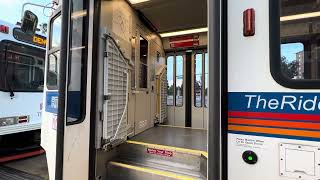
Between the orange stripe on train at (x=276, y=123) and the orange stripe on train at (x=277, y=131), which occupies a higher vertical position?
the orange stripe on train at (x=276, y=123)

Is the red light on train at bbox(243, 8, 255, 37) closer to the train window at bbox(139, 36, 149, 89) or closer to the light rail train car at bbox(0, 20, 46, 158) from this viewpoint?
the train window at bbox(139, 36, 149, 89)

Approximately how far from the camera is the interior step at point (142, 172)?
7.87ft

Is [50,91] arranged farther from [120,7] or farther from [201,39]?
[201,39]

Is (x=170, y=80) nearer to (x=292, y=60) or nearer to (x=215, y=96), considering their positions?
(x=215, y=96)

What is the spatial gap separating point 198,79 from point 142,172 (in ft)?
9.32

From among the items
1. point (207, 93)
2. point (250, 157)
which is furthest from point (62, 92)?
point (250, 157)

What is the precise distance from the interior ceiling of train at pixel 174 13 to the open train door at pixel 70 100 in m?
1.52

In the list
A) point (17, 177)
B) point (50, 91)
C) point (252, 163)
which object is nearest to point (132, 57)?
point (50, 91)

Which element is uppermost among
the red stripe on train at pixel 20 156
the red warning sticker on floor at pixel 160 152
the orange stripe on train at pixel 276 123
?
the orange stripe on train at pixel 276 123

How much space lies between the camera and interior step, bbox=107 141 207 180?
2482mm

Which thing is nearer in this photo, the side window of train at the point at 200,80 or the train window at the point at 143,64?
the train window at the point at 143,64

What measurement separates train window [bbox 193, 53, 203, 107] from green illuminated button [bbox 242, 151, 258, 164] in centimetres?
352

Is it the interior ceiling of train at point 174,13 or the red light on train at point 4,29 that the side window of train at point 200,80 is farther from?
the red light on train at point 4,29

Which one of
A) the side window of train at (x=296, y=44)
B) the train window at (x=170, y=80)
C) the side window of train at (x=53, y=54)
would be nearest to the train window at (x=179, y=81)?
the train window at (x=170, y=80)
